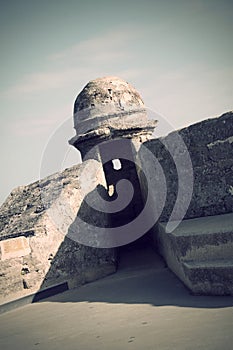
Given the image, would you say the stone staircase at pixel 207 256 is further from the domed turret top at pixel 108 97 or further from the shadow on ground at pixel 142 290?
the domed turret top at pixel 108 97

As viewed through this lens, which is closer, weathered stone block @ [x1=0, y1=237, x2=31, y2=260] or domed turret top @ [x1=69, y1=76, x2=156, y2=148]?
weathered stone block @ [x1=0, y1=237, x2=31, y2=260]

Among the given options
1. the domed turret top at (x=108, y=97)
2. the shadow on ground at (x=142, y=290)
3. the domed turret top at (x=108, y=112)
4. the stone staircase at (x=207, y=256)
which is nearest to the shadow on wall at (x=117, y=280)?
the shadow on ground at (x=142, y=290)

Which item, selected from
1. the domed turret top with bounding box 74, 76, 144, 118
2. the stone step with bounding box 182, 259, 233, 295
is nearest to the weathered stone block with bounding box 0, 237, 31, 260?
the stone step with bounding box 182, 259, 233, 295

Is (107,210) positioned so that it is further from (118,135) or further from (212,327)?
(212,327)

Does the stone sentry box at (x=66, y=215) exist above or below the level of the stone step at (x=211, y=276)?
above

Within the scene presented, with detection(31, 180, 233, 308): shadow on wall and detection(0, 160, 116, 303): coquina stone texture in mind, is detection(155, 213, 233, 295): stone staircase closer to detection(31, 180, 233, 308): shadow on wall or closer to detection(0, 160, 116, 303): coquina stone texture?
detection(31, 180, 233, 308): shadow on wall

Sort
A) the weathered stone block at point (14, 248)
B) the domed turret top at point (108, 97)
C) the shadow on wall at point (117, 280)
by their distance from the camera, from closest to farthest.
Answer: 1. the shadow on wall at point (117, 280)
2. the weathered stone block at point (14, 248)
3. the domed turret top at point (108, 97)

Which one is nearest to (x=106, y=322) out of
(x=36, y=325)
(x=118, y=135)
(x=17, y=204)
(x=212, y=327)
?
(x=36, y=325)

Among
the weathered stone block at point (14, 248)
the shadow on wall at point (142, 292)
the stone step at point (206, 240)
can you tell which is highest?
the weathered stone block at point (14, 248)

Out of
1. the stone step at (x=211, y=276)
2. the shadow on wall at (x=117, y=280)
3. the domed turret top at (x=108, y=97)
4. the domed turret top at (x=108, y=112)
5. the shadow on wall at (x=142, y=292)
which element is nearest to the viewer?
the stone step at (x=211, y=276)

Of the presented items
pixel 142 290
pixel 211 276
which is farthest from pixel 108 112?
pixel 211 276

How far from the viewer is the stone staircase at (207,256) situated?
162 inches

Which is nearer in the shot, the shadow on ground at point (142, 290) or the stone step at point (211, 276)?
the stone step at point (211, 276)

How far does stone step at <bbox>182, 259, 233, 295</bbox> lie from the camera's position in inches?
159
